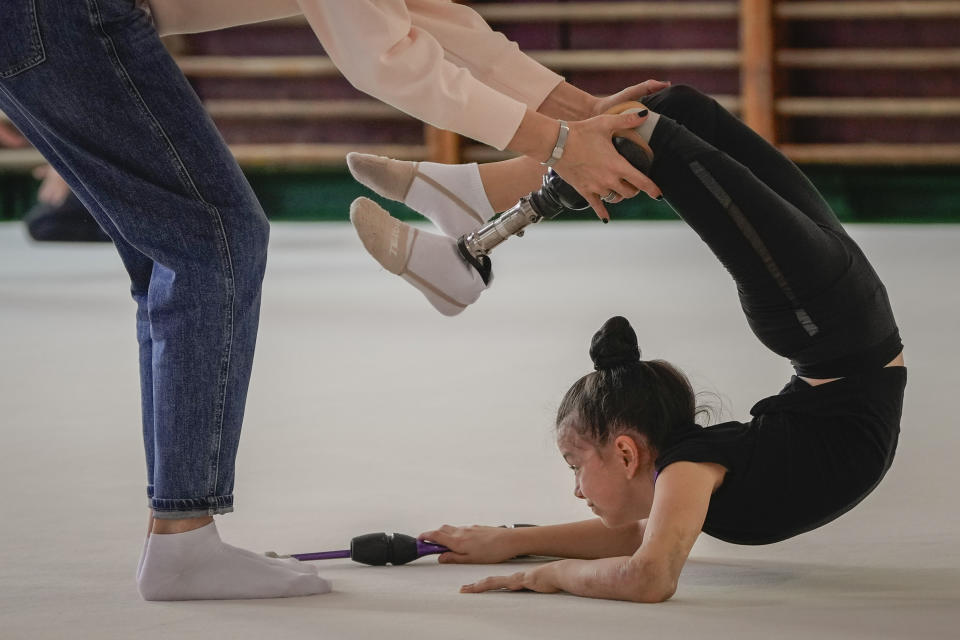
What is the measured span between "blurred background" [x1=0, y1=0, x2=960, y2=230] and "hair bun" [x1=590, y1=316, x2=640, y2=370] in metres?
5.77

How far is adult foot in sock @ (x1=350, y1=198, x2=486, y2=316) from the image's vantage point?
6.73 ft

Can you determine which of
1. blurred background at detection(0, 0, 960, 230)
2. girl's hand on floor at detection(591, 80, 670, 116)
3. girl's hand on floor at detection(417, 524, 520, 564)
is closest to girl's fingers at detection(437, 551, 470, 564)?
Result: girl's hand on floor at detection(417, 524, 520, 564)

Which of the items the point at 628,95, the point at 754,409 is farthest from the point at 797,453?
the point at 628,95

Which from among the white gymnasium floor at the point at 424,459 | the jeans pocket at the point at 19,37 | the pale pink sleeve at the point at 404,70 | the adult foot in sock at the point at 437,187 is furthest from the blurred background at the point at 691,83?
the jeans pocket at the point at 19,37

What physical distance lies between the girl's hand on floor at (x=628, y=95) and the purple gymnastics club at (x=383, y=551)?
0.69 meters

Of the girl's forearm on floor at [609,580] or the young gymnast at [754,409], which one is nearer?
the girl's forearm on floor at [609,580]

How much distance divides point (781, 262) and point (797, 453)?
0.86 feet

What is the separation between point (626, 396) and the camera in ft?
5.82

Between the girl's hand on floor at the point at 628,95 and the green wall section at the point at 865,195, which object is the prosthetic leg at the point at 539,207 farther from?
the green wall section at the point at 865,195

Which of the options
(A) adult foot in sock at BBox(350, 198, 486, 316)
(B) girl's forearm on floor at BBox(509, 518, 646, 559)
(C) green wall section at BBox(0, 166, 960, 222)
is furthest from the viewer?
(C) green wall section at BBox(0, 166, 960, 222)

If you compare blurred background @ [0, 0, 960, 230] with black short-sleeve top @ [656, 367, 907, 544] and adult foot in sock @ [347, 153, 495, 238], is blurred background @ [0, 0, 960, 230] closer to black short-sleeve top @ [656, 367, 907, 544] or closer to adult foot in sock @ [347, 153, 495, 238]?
adult foot in sock @ [347, 153, 495, 238]

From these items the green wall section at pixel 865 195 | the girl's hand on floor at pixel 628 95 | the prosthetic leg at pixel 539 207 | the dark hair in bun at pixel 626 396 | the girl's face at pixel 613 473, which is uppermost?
the green wall section at pixel 865 195

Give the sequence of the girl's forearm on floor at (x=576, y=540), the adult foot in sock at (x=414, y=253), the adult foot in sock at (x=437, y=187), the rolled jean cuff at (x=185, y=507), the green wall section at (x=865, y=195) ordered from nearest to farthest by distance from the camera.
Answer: the rolled jean cuff at (x=185, y=507) → the girl's forearm on floor at (x=576, y=540) → the adult foot in sock at (x=414, y=253) → the adult foot in sock at (x=437, y=187) → the green wall section at (x=865, y=195)

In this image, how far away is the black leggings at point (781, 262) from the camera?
1.81 meters
